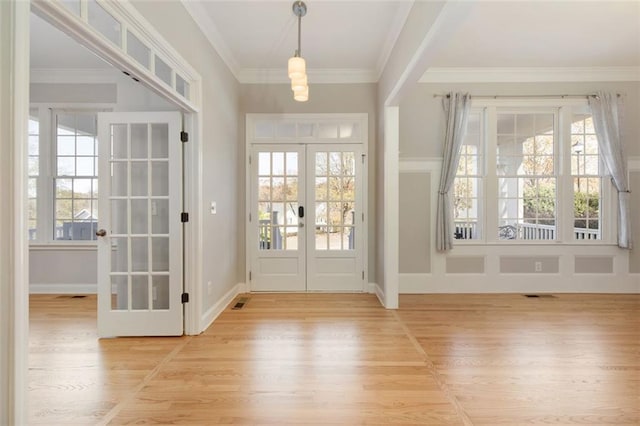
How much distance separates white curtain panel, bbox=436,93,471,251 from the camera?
4406 mm

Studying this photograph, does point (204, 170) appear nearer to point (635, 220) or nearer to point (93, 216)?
point (93, 216)

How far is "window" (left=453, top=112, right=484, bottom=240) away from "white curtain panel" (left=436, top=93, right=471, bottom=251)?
9.8 inches

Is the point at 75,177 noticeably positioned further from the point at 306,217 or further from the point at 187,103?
the point at 306,217

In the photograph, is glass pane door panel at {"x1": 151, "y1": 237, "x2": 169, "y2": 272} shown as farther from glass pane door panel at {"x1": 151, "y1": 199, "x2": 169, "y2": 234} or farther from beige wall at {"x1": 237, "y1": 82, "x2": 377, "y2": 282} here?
beige wall at {"x1": 237, "y1": 82, "x2": 377, "y2": 282}

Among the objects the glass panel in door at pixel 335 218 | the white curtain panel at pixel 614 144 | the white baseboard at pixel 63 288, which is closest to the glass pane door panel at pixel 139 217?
the glass panel in door at pixel 335 218

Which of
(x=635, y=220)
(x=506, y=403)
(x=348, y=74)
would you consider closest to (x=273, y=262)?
(x=348, y=74)

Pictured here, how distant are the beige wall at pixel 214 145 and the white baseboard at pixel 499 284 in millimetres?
2415

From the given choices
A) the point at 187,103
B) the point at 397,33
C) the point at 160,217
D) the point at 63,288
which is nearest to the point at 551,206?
the point at 397,33

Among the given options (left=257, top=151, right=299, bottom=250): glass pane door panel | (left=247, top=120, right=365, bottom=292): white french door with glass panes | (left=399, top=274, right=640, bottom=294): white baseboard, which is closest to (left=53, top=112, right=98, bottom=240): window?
(left=247, top=120, right=365, bottom=292): white french door with glass panes

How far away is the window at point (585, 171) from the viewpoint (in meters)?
4.58

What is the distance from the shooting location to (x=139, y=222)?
9.93 feet

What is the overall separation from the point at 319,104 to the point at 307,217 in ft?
5.14

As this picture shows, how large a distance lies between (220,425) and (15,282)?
1228 mm

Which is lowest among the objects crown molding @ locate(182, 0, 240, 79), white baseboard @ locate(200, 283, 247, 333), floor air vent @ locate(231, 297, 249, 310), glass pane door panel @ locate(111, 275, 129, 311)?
floor air vent @ locate(231, 297, 249, 310)
